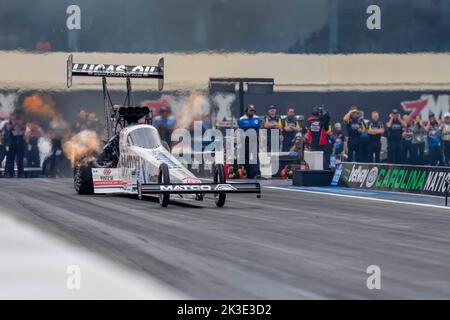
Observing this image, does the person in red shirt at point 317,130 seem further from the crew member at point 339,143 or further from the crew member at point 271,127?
the crew member at point 339,143

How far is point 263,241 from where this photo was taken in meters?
14.4

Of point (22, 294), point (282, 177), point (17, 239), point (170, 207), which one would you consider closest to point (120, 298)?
point (22, 294)

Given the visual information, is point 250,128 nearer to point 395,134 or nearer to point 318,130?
point 318,130

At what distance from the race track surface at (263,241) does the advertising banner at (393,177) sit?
2.07 metres

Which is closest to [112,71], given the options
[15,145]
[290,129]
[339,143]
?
[15,145]

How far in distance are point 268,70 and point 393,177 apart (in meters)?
12.8

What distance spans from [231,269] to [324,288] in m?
1.53

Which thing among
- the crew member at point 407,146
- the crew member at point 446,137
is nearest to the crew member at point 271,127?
the crew member at point 407,146

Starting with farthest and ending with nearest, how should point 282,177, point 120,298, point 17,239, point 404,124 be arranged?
point 404,124 < point 282,177 < point 17,239 < point 120,298

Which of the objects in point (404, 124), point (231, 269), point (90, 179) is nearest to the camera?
point (231, 269)

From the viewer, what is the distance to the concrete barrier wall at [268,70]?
35469 millimetres

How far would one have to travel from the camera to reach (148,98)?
1459 inches

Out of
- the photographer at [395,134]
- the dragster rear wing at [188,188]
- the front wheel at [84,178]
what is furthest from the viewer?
the photographer at [395,134]

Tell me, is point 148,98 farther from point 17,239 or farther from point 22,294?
point 22,294
